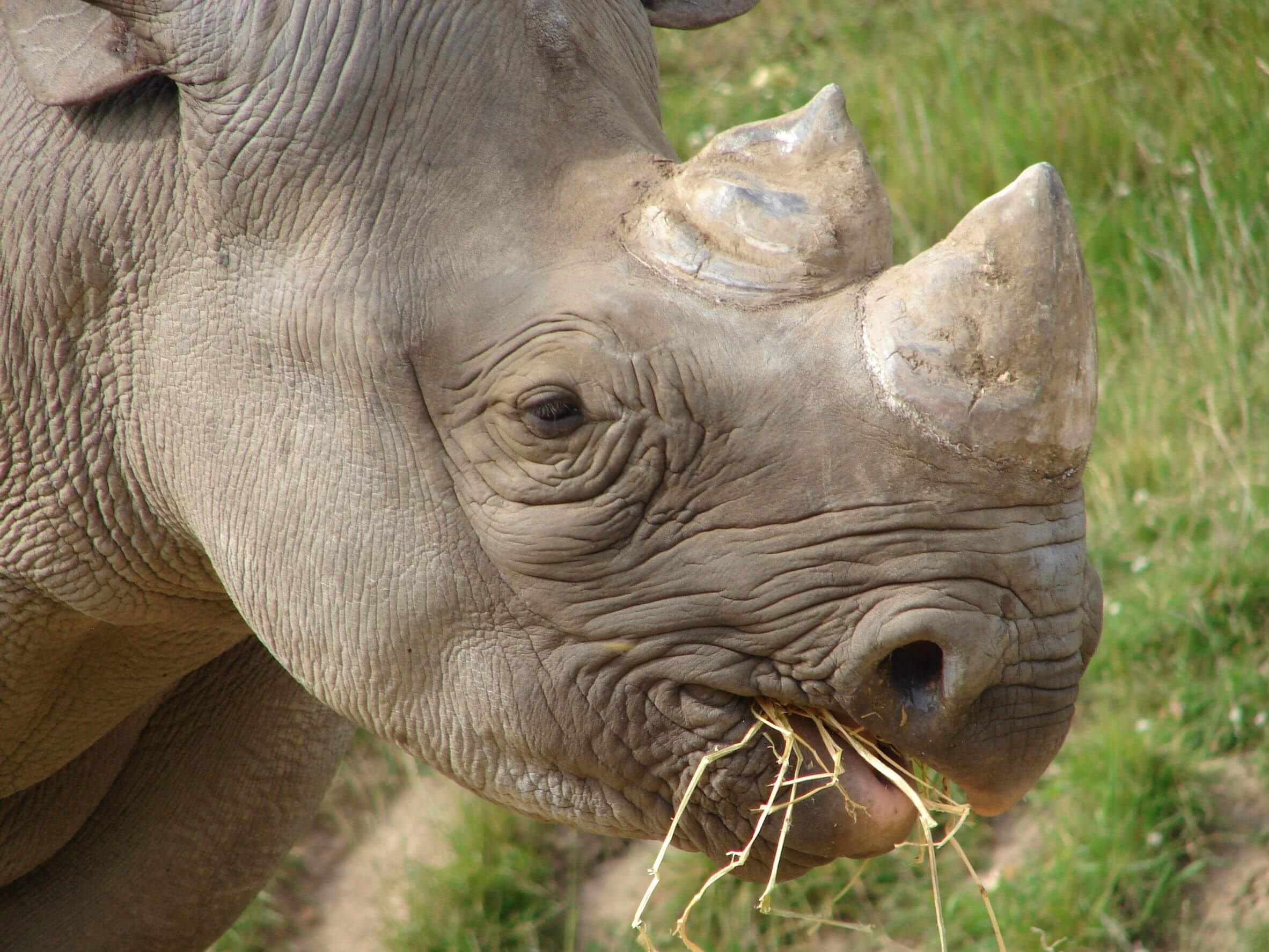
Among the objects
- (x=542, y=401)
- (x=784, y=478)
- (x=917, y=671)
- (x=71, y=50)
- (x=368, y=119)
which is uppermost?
(x=71, y=50)

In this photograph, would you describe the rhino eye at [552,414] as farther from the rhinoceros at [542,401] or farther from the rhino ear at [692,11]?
the rhino ear at [692,11]

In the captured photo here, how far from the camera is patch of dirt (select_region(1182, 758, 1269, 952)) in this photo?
4.70 metres

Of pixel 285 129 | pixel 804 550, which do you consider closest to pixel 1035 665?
pixel 804 550

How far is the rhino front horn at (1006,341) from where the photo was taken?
8.00 ft

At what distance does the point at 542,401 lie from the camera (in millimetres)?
2660

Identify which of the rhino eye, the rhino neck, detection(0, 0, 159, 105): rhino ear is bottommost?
the rhino eye

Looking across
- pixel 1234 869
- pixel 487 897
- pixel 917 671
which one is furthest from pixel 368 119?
pixel 487 897

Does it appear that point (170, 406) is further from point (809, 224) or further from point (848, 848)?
point (848, 848)

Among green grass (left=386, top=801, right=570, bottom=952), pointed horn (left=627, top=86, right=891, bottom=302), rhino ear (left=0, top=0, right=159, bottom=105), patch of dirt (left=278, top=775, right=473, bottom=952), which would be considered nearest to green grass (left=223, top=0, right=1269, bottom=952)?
green grass (left=386, top=801, right=570, bottom=952)

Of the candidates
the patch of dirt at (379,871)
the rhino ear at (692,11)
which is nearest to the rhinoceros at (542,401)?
the rhino ear at (692,11)

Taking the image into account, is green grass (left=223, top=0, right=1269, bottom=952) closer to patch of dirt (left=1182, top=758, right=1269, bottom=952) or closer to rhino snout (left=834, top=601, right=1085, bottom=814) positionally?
patch of dirt (left=1182, top=758, right=1269, bottom=952)

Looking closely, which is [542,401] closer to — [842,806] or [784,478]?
[784,478]

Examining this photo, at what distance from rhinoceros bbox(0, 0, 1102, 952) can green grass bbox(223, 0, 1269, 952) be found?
1.84 metres

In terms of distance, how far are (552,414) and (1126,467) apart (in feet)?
11.9
